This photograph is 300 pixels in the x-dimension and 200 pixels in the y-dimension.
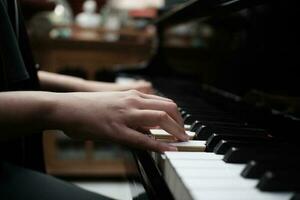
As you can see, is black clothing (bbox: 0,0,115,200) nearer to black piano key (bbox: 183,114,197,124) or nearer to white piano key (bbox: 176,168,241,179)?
black piano key (bbox: 183,114,197,124)

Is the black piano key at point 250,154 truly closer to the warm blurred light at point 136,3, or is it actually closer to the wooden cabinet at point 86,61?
the wooden cabinet at point 86,61

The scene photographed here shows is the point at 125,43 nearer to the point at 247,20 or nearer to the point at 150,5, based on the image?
the point at 150,5

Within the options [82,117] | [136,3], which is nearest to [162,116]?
[82,117]

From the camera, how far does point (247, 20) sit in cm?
131

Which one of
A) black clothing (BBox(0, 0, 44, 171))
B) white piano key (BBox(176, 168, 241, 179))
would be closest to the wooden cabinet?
black clothing (BBox(0, 0, 44, 171))

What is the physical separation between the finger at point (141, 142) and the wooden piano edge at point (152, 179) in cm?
4

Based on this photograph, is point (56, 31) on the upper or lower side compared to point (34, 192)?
upper

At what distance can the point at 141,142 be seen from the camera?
0.58 metres

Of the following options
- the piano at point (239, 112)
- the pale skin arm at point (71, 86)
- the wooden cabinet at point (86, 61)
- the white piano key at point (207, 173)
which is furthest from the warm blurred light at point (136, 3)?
the white piano key at point (207, 173)

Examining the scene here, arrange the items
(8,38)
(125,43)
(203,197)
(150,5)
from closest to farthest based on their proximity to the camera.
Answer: (203,197) < (8,38) < (125,43) < (150,5)

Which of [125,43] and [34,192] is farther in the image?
[125,43]

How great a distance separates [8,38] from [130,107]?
0.35m

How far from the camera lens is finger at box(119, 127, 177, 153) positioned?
58 cm

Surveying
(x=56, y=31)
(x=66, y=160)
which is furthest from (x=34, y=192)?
(x=56, y=31)
